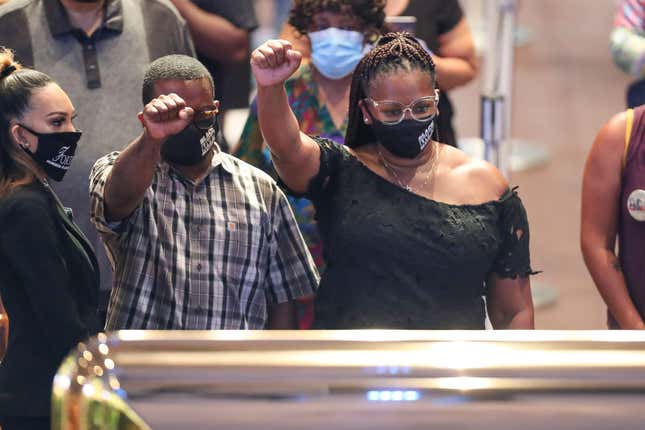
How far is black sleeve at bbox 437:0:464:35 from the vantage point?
358 centimetres

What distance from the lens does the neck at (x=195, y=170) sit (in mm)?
2395

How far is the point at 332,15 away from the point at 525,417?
241cm

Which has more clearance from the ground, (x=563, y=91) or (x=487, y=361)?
(x=487, y=361)

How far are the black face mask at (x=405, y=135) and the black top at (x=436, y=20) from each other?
1086 millimetres

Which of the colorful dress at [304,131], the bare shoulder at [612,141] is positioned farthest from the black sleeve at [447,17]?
the bare shoulder at [612,141]

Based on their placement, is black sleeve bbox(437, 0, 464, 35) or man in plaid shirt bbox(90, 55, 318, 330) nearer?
man in plaid shirt bbox(90, 55, 318, 330)

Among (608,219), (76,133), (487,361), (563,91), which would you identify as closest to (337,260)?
(76,133)

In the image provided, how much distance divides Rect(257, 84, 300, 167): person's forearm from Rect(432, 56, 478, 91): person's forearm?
1.39m

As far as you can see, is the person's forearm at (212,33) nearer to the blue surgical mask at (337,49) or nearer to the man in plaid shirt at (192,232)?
the blue surgical mask at (337,49)

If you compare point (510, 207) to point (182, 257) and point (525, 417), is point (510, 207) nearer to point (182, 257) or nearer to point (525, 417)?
point (182, 257)

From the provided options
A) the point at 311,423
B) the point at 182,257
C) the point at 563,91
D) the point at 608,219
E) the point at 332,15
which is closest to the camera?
the point at 311,423

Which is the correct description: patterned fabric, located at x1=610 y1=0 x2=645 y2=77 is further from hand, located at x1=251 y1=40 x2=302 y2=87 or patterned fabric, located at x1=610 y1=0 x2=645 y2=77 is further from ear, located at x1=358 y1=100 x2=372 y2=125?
hand, located at x1=251 y1=40 x2=302 y2=87

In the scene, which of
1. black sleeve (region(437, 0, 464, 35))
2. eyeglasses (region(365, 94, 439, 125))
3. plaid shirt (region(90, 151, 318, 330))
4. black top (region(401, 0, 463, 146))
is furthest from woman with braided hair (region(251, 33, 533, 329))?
black sleeve (region(437, 0, 464, 35))

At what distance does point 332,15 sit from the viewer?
9.89 feet
